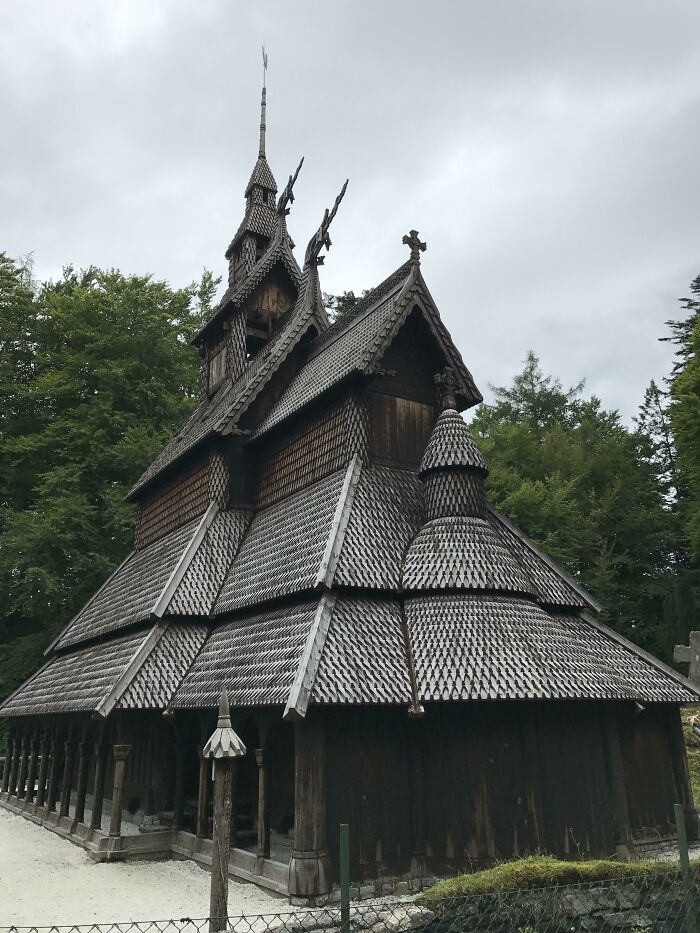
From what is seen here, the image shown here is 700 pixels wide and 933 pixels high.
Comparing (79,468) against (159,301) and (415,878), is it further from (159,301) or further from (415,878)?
(415,878)

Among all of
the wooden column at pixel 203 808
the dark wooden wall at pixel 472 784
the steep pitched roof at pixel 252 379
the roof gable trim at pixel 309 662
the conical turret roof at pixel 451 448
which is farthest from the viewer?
the steep pitched roof at pixel 252 379

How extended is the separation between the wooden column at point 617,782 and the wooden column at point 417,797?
2.88 meters

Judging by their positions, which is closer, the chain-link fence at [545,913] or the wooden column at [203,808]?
the chain-link fence at [545,913]

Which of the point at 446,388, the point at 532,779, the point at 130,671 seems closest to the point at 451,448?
the point at 446,388

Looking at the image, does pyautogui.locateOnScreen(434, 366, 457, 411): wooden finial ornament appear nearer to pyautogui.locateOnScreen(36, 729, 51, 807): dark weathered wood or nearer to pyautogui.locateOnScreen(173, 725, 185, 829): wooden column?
pyautogui.locateOnScreen(173, 725, 185, 829): wooden column

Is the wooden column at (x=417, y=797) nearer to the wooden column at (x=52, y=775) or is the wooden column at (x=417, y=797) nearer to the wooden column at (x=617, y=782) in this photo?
the wooden column at (x=617, y=782)

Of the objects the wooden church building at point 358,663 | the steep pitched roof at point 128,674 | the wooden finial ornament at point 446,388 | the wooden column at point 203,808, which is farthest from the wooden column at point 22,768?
the wooden finial ornament at point 446,388

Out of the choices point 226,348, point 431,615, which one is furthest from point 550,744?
point 226,348

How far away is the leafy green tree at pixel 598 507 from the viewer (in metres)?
28.3

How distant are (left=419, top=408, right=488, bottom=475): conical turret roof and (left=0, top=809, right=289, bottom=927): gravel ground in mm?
6774

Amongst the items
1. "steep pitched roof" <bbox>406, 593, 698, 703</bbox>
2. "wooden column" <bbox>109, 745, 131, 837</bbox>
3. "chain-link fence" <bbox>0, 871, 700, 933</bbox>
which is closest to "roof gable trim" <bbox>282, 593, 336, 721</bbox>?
"steep pitched roof" <bbox>406, 593, 698, 703</bbox>

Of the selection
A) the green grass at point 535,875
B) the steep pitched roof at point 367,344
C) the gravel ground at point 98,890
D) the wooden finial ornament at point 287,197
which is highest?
the wooden finial ornament at point 287,197

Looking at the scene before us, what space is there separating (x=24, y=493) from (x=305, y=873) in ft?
76.3

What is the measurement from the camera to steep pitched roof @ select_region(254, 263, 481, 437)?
1359 cm
